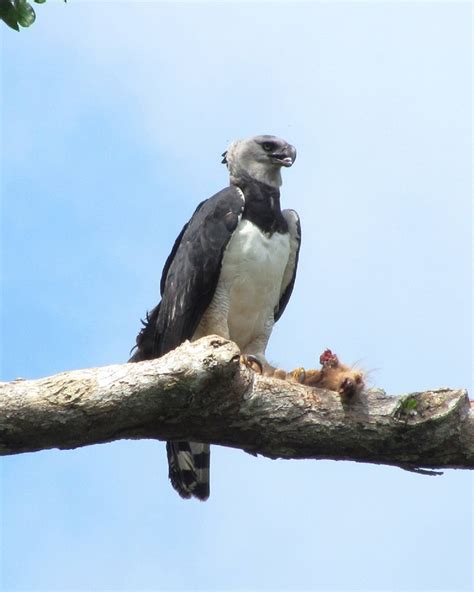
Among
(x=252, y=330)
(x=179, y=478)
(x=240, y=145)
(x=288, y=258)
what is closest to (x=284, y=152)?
(x=240, y=145)

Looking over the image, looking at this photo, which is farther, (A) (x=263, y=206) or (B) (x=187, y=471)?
(A) (x=263, y=206)

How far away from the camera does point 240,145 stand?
833cm

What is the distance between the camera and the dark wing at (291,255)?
785 centimetres

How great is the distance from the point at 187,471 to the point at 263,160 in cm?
247

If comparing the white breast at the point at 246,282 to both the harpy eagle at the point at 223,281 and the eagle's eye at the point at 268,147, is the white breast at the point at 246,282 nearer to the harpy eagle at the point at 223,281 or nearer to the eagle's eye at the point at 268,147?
the harpy eagle at the point at 223,281

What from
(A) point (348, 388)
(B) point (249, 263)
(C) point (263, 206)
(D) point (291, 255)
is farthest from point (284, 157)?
(A) point (348, 388)

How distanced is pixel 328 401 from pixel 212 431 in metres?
0.58

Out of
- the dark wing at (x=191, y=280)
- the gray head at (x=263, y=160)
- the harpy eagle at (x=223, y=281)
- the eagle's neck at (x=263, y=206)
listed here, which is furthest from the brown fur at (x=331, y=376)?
the gray head at (x=263, y=160)

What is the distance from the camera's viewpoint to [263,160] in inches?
322

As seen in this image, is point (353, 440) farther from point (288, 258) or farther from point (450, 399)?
point (288, 258)

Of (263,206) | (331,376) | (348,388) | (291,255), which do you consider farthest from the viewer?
(291,255)

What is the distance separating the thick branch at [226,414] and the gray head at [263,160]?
10.2ft

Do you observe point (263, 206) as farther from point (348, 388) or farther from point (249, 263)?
point (348, 388)

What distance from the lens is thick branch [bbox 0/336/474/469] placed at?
187 inches
